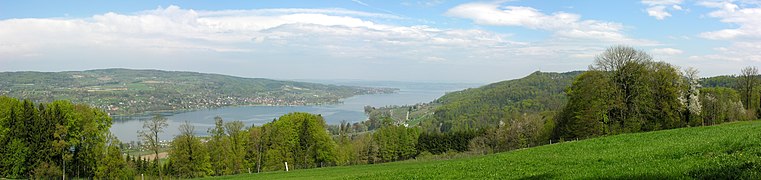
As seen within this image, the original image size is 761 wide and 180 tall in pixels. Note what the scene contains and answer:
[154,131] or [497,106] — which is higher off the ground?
[154,131]

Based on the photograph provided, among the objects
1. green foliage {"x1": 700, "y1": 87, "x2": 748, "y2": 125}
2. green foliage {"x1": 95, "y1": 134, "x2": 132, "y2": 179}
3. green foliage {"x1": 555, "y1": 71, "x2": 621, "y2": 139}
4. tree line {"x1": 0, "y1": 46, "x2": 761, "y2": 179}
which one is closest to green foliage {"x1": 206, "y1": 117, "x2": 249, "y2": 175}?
tree line {"x1": 0, "y1": 46, "x2": 761, "y2": 179}

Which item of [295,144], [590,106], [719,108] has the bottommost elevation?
[295,144]

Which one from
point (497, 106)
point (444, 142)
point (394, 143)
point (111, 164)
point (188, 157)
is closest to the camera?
point (111, 164)

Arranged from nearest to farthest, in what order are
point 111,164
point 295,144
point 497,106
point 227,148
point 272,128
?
point 111,164, point 227,148, point 272,128, point 295,144, point 497,106

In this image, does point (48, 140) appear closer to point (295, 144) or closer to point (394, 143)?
point (295, 144)

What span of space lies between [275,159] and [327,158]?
7.83m

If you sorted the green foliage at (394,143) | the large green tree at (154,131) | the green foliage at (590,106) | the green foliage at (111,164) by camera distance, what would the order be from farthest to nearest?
the green foliage at (394,143) < the green foliage at (111,164) < the green foliage at (590,106) < the large green tree at (154,131)

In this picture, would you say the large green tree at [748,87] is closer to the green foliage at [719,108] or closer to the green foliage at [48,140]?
the green foliage at [719,108]

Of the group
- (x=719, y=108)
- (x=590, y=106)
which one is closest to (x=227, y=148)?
(x=590, y=106)

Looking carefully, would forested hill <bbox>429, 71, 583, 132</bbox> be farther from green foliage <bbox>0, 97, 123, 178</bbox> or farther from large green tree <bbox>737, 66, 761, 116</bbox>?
green foliage <bbox>0, 97, 123, 178</bbox>

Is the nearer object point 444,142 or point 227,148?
point 227,148

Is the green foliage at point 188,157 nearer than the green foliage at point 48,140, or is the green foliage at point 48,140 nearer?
the green foliage at point 48,140

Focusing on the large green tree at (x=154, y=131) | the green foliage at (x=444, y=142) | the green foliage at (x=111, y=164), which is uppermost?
the large green tree at (x=154, y=131)

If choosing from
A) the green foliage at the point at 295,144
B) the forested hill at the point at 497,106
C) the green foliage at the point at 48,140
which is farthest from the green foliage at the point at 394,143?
the forested hill at the point at 497,106
